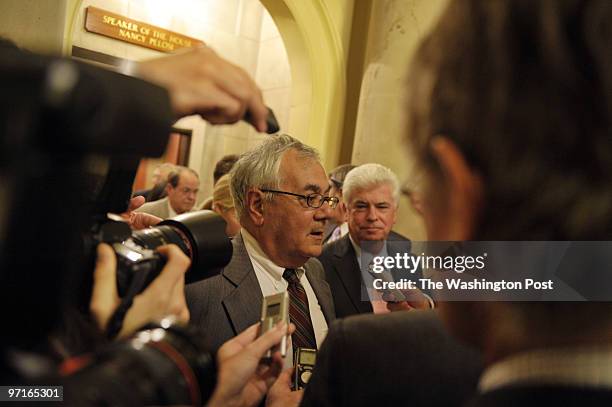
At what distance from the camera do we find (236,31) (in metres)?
7.14

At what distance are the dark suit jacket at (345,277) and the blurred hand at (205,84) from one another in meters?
1.45

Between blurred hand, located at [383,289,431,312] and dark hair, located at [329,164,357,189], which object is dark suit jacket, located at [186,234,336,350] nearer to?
blurred hand, located at [383,289,431,312]

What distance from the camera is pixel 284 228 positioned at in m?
1.80

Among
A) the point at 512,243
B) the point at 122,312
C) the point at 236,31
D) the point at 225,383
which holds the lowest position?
the point at 225,383

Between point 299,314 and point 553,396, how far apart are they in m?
1.26

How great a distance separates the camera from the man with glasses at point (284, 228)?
1.72m

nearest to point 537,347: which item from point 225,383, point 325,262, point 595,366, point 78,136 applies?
point 595,366

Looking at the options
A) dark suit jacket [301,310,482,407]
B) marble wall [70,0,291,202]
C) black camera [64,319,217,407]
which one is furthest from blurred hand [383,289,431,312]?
marble wall [70,0,291,202]

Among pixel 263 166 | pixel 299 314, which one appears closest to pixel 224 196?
pixel 263 166

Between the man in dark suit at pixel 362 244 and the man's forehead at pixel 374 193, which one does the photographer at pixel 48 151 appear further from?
the man's forehead at pixel 374 193

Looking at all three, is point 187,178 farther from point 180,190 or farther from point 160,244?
point 160,244

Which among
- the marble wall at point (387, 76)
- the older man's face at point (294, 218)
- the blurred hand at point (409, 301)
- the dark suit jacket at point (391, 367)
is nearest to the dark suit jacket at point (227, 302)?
the older man's face at point (294, 218)

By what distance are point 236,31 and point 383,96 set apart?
374 centimetres

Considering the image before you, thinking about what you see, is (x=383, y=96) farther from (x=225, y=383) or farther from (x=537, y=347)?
(x=537, y=347)
